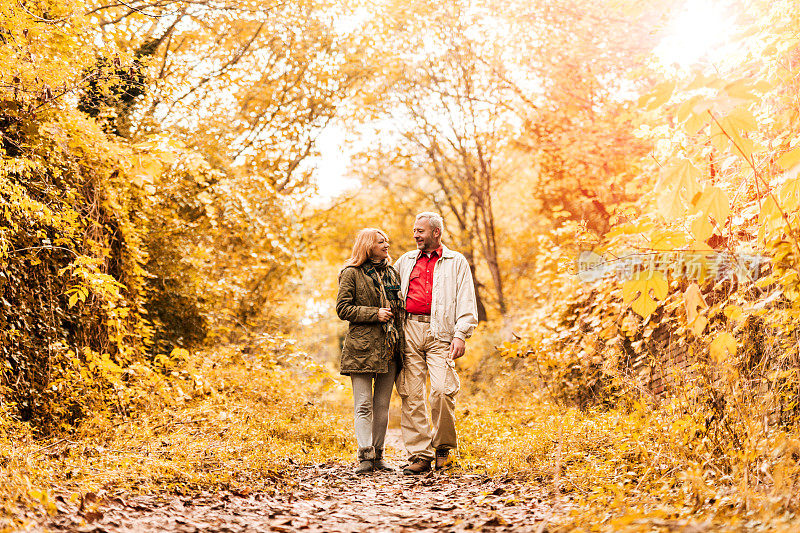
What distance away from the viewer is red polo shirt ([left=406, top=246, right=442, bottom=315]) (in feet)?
21.3

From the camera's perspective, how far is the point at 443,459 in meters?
6.34

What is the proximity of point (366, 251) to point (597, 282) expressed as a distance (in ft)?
10.6

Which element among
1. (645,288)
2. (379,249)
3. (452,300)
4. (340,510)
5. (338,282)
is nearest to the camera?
(645,288)

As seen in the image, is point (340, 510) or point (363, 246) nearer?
point (340, 510)

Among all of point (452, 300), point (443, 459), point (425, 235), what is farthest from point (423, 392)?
point (425, 235)

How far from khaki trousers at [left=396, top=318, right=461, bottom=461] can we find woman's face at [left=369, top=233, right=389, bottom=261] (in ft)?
2.17

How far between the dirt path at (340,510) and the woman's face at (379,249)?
2.06 metres

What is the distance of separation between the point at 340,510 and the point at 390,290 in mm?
2554

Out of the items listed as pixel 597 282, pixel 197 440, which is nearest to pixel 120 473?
pixel 197 440

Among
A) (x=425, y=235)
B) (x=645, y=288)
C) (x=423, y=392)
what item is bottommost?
(x=423, y=392)

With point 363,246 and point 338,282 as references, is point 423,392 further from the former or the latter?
point 363,246

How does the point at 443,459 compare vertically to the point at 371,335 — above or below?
below

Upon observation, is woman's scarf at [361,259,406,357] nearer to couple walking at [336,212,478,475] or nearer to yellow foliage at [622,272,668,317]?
couple walking at [336,212,478,475]

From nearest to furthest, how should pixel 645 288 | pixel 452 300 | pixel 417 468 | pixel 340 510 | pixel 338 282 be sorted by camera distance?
pixel 645 288 < pixel 340 510 < pixel 417 468 < pixel 452 300 < pixel 338 282
